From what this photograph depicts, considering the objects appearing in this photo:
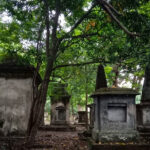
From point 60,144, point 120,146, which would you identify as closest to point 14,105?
point 60,144

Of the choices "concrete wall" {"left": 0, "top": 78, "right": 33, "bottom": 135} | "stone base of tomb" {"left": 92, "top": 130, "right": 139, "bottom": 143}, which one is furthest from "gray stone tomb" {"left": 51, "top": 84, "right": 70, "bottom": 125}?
"stone base of tomb" {"left": 92, "top": 130, "right": 139, "bottom": 143}

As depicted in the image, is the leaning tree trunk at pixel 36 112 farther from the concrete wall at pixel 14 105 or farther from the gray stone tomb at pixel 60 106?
the gray stone tomb at pixel 60 106

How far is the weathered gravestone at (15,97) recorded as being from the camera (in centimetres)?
700

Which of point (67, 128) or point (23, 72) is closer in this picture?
point (23, 72)

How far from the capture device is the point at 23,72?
725 cm

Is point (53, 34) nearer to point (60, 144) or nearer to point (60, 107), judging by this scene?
point (60, 144)

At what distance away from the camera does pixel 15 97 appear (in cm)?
709

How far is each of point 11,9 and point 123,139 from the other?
6.31 meters

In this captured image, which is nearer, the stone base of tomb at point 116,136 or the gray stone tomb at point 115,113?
the stone base of tomb at point 116,136

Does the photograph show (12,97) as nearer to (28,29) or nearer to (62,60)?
(28,29)

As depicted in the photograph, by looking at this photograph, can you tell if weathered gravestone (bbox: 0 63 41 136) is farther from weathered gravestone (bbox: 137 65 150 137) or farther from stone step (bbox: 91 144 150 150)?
weathered gravestone (bbox: 137 65 150 137)

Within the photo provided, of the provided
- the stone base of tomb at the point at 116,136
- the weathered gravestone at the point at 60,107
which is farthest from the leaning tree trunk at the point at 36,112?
the weathered gravestone at the point at 60,107

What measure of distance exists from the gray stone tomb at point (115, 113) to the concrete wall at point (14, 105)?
263 centimetres

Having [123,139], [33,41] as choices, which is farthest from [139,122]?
[33,41]
